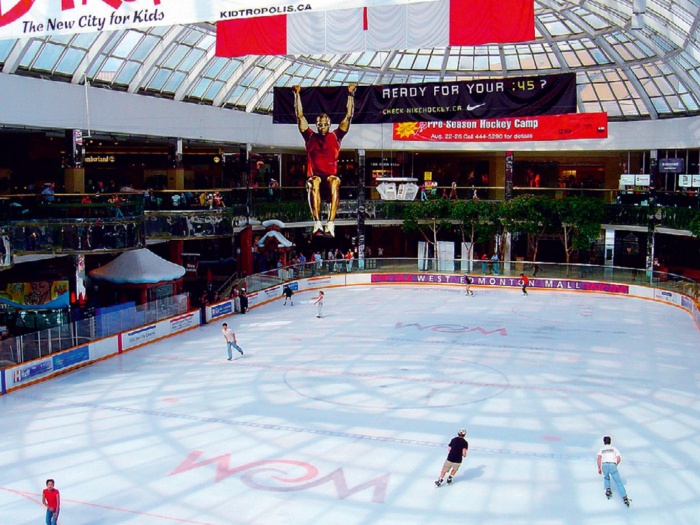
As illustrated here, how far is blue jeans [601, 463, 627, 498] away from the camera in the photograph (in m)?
14.6

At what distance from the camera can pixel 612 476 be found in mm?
14875

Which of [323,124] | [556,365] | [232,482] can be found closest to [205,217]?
[323,124]

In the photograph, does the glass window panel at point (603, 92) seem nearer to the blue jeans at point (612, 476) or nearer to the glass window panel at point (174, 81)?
the glass window panel at point (174, 81)

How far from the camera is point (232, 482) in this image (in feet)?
51.8

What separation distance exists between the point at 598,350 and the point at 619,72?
73.4ft

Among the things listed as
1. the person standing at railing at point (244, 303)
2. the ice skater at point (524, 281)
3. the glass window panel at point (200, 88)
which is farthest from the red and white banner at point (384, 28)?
the ice skater at point (524, 281)

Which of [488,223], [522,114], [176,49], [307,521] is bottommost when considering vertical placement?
[307,521]

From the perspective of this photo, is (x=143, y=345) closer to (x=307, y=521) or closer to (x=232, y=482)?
(x=232, y=482)

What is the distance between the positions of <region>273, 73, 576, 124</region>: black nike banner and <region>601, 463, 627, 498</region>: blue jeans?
17569 millimetres

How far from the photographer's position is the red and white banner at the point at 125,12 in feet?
51.0

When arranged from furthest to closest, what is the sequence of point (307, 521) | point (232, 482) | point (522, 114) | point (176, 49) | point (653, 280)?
point (653, 280) < point (176, 49) < point (522, 114) < point (232, 482) < point (307, 521)

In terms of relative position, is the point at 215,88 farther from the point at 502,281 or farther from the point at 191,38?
the point at 502,281

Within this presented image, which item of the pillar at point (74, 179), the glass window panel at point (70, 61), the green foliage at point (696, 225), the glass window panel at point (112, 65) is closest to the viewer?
the glass window panel at point (70, 61)

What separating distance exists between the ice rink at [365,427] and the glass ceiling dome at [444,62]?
11558 mm
